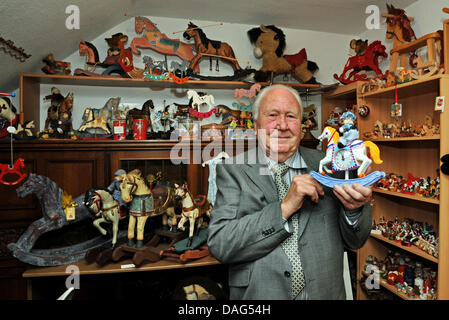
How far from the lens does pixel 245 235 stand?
0.87 m

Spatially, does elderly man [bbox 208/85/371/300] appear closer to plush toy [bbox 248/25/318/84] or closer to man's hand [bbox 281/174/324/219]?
man's hand [bbox 281/174/324/219]

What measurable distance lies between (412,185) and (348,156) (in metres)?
1.12

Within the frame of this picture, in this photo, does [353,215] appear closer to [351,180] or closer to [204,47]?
[351,180]

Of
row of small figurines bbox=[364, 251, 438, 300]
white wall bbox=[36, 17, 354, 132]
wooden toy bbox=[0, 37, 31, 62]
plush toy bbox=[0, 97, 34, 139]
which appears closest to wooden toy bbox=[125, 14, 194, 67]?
white wall bbox=[36, 17, 354, 132]

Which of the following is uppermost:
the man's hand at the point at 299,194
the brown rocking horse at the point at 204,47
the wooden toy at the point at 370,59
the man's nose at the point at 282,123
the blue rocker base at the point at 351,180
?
the brown rocking horse at the point at 204,47

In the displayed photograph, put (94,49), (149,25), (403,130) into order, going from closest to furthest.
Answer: (403,130), (94,49), (149,25)

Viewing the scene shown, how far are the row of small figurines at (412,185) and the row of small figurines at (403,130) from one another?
28 cm

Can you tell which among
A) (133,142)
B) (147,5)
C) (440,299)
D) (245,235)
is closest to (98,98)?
(133,142)

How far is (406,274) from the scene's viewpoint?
5.65 ft

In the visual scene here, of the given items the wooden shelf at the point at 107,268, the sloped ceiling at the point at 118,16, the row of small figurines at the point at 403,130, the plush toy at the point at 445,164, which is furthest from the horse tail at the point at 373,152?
the sloped ceiling at the point at 118,16

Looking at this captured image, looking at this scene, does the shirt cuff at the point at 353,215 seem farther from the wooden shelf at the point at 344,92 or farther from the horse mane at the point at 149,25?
the horse mane at the point at 149,25

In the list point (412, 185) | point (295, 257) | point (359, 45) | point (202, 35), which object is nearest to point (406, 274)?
point (412, 185)

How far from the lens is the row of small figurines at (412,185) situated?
155 cm

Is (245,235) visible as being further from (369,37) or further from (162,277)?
(369,37)
